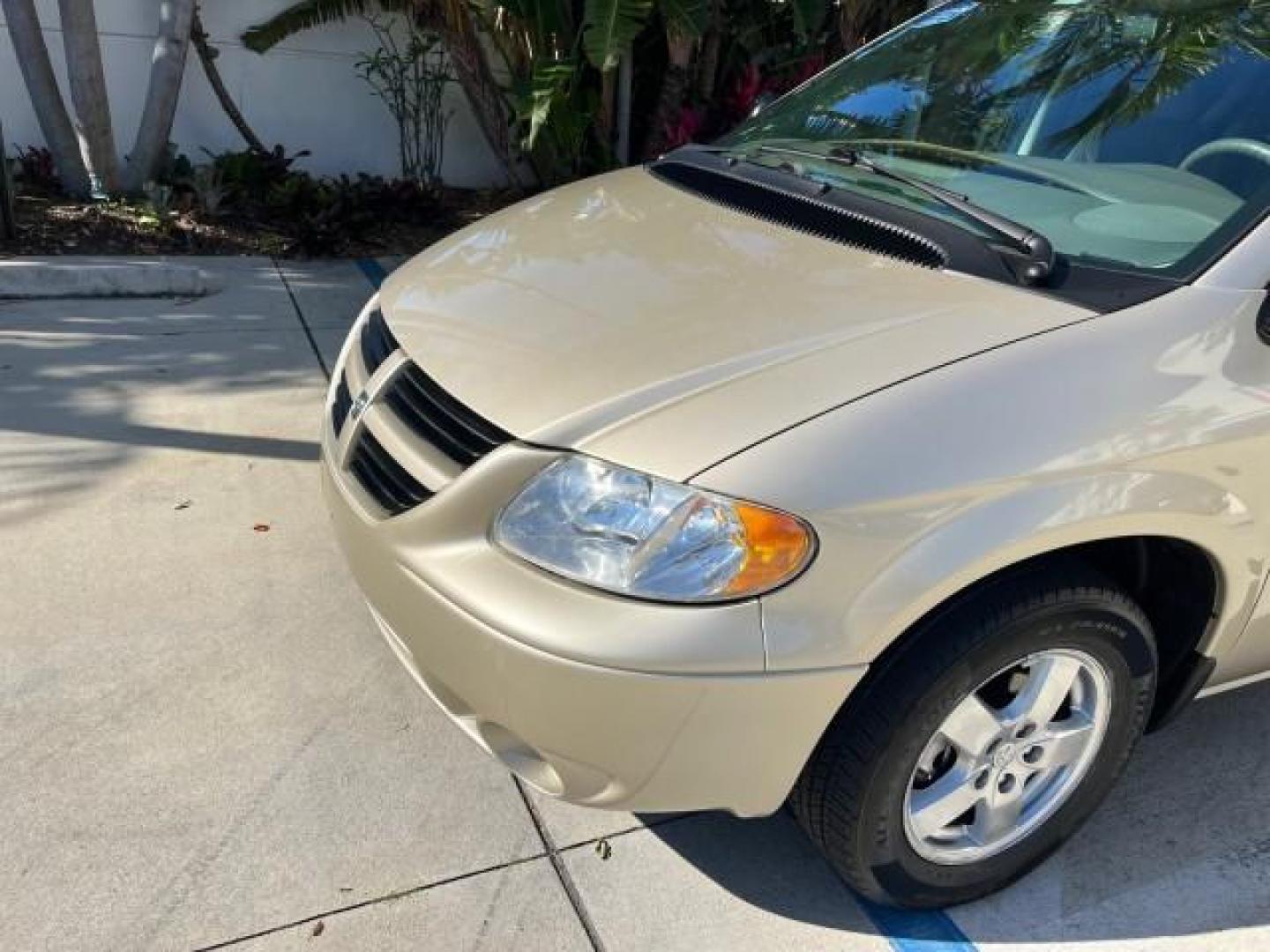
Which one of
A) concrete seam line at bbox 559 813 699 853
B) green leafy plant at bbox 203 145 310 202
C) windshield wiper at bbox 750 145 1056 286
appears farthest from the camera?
green leafy plant at bbox 203 145 310 202

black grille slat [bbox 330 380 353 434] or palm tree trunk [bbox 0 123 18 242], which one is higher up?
black grille slat [bbox 330 380 353 434]

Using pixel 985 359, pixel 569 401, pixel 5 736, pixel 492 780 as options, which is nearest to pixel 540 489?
pixel 569 401

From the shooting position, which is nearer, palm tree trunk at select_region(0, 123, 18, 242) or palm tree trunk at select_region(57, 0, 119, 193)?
palm tree trunk at select_region(0, 123, 18, 242)

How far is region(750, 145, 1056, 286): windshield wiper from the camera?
2.13 m

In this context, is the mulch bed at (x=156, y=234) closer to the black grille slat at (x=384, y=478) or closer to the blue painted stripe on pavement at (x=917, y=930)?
the black grille slat at (x=384, y=478)

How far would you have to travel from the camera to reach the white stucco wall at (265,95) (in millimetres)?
7227

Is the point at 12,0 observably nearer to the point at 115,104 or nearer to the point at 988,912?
the point at 115,104

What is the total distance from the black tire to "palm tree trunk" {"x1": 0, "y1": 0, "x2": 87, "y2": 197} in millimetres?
6476

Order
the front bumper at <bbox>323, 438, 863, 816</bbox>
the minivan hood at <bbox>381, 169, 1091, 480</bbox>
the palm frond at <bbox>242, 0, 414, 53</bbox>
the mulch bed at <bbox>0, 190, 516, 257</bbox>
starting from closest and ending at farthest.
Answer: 1. the front bumper at <bbox>323, 438, 863, 816</bbox>
2. the minivan hood at <bbox>381, 169, 1091, 480</bbox>
3. the mulch bed at <bbox>0, 190, 516, 257</bbox>
4. the palm frond at <bbox>242, 0, 414, 53</bbox>

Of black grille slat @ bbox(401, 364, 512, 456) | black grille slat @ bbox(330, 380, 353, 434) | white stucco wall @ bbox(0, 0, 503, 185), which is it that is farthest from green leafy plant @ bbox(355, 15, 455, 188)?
black grille slat @ bbox(401, 364, 512, 456)

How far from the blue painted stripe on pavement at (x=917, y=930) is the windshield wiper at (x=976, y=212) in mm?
1327

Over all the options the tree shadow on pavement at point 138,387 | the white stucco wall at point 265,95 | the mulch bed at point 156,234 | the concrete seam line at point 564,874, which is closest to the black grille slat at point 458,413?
the concrete seam line at point 564,874

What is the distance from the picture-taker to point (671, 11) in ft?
21.9

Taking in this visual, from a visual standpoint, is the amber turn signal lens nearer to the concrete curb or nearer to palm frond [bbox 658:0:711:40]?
→ the concrete curb
